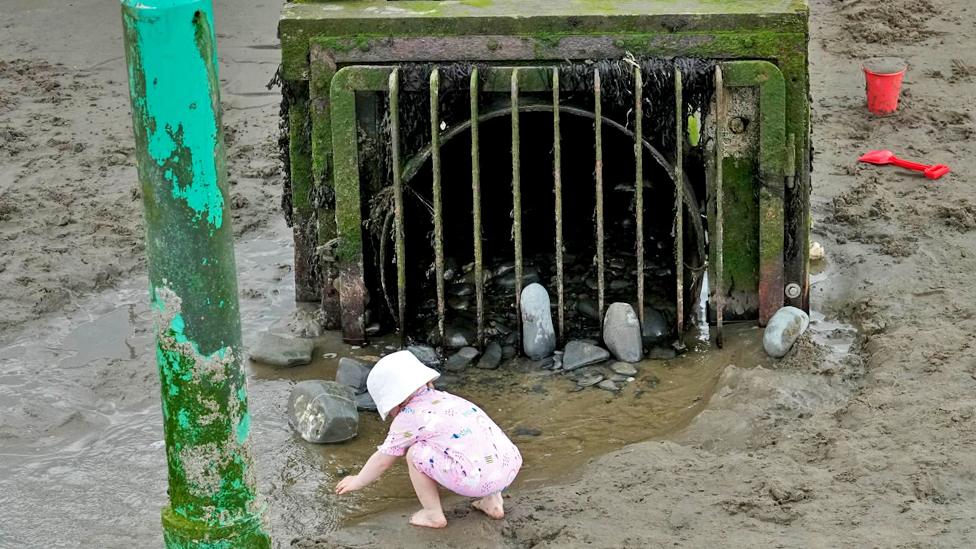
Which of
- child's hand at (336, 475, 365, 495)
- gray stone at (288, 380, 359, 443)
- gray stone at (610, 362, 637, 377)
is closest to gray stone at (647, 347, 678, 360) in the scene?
gray stone at (610, 362, 637, 377)

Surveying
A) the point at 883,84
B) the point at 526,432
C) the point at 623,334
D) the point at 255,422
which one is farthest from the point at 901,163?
the point at 255,422

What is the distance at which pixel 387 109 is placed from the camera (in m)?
7.42

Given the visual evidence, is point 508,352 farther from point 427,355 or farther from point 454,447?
point 454,447

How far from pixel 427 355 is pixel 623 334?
3.33ft

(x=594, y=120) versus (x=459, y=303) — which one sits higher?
(x=594, y=120)

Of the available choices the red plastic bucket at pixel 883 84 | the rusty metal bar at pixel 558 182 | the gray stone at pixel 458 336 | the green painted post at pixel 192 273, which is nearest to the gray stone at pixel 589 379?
the rusty metal bar at pixel 558 182

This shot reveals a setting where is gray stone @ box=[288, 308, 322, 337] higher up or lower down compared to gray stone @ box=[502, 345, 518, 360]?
higher up

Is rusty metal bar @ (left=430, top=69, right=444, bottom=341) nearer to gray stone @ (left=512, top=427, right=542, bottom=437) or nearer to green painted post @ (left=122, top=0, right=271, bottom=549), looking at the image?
gray stone @ (left=512, top=427, right=542, bottom=437)

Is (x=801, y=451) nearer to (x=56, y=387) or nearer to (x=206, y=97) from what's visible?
(x=206, y=97)

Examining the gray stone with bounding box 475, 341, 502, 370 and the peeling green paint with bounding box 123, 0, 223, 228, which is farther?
the gray stone with bounding box 475, 341, 502, 370

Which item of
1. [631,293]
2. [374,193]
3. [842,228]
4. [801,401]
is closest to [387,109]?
[374,193]

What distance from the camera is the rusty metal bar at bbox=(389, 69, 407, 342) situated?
7250 mm

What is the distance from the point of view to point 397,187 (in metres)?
7.28

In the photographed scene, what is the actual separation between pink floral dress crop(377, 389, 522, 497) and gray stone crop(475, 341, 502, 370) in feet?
5.27
